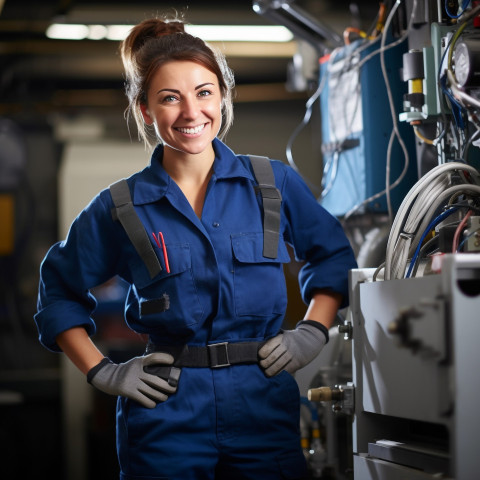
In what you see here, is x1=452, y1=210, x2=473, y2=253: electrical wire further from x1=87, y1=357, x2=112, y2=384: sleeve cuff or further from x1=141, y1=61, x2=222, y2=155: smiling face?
x1=87, y1=357, x2=112, y2=384: sleeve cuff

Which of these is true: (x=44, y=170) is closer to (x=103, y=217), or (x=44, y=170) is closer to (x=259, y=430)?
(x=103, y=217)

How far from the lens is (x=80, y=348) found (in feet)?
5.41

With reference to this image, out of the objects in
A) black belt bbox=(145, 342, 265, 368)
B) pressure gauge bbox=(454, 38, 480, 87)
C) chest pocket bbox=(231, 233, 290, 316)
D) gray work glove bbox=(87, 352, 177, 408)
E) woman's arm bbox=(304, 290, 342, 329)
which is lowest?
gray work glove bbox=(87, 352, 177, 408)

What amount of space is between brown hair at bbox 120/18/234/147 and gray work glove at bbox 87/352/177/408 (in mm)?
566

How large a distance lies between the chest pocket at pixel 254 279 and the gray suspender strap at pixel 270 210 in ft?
0.05

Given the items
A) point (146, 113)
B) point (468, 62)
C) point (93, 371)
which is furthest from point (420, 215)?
point (93, 371)

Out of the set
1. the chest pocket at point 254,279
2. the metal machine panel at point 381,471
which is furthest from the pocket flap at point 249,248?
the metal machine panel at point 381,471

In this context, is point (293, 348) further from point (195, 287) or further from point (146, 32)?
point (146, 32)

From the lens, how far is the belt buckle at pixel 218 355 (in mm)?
1544

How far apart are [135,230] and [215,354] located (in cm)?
31

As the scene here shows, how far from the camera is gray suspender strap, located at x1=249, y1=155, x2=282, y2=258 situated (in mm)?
1614

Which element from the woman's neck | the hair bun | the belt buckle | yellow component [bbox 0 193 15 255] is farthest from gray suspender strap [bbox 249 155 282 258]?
yellow component [bbox 0 193 15 255]

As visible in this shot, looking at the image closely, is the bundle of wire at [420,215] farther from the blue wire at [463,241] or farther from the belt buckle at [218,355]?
the belt buckle at [218,355]

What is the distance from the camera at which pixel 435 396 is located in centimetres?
118
